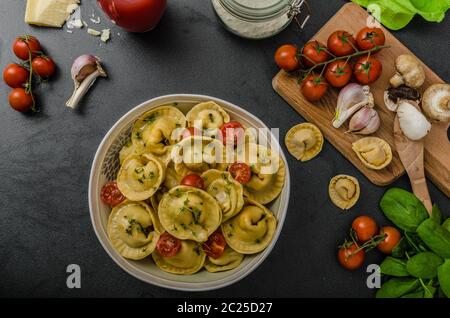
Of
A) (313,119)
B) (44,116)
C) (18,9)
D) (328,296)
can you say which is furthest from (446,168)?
(18,9)

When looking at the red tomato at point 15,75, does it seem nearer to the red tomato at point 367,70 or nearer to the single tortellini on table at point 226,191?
the single tortellini on table at point 226,191

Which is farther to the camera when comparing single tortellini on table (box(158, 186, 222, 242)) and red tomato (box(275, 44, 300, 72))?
red tomato (box(275, 44, 300, 72))

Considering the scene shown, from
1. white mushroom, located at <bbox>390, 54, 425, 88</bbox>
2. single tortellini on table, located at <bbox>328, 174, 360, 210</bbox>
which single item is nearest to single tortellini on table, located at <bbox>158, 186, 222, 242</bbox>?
single tortellini on table, located at <bbox>328, 174, 360, 210</bbox>

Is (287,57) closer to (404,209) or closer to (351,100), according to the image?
(351,100)

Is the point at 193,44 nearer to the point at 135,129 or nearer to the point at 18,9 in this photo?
the point at 135,129

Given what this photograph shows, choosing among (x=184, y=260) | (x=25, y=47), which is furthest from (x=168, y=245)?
(x=25, y=47)

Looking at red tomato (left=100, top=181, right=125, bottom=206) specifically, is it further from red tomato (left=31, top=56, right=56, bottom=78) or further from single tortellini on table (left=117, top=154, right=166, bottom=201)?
red tomato (left=31, top=56, right=56, bottom=78)

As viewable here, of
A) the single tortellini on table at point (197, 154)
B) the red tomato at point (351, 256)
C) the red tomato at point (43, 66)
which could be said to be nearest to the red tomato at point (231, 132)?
the single tortellini on table at point (197, 154)
